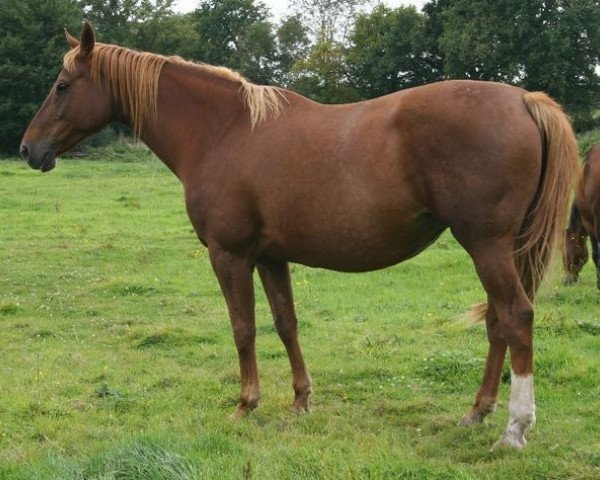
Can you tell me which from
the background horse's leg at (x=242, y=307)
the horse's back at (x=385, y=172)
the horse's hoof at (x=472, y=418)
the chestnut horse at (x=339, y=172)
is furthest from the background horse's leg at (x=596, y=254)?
the background horse's leg at (x=242, y=307)

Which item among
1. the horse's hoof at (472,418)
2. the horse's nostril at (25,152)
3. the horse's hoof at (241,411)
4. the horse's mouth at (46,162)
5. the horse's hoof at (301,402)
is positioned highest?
the horse's nostril at (25,152)

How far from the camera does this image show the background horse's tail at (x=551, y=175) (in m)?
4.50

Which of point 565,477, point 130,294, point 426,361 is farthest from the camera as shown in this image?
point 130,294

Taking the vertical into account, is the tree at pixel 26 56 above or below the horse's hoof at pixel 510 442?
above

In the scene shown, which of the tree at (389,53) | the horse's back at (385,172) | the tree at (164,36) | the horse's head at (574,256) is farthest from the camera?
the tree at (164,36)

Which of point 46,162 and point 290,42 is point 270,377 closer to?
point 46,162

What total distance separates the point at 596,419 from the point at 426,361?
1.90 meters

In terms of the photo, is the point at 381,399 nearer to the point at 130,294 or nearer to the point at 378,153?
the point at 378,153

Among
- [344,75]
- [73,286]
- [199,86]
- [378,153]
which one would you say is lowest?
[73,286]

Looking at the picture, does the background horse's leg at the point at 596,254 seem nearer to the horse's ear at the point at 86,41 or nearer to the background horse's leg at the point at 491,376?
the background horse's leg at the point at 491,376

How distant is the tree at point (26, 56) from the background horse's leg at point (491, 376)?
3721 cm

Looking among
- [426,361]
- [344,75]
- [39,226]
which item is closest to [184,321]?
[426,361]

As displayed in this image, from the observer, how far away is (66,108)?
5.85m

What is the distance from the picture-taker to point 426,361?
6707 mm
